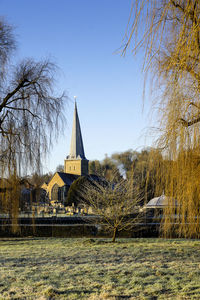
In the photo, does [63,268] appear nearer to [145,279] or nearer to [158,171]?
[145,279]

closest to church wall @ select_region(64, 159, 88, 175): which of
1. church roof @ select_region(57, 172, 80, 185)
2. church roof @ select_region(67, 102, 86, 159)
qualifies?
church roof @ select_region(67, 102, 86, 159)

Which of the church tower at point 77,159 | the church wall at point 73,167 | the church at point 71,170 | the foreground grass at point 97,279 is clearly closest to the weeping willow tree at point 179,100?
the foreground grass at point 97,279

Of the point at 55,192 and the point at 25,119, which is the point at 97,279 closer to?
the point at 25,119

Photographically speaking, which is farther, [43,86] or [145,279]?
[43,86]

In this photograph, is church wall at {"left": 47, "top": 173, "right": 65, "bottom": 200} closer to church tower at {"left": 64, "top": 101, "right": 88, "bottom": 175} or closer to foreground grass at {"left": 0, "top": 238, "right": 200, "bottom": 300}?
church tower at {"left": 64, "top": 101, "right": 88, "bottom": 175}

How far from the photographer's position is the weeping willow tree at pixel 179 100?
279 cm

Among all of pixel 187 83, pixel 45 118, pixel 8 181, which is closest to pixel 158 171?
pixel 187 83

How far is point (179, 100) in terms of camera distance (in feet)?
15.6

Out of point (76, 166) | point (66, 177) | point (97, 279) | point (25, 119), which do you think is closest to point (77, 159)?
point (76, 166)

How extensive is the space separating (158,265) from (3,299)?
3982 mm

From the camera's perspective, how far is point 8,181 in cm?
1002

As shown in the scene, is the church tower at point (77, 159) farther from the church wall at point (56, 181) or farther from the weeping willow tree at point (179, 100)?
the weeping willow tree at point (179, 100)

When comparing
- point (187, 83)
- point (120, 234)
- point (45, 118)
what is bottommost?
point (120, 234)

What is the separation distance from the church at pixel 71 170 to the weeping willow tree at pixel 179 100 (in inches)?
1928
